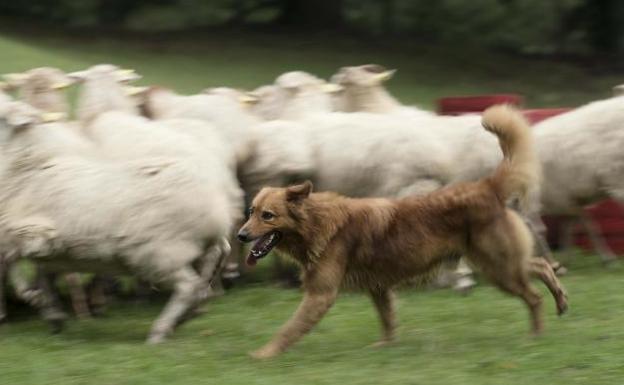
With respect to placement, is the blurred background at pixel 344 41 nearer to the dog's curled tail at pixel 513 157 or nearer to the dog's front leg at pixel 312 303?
the dog's curled tail at pixel 513 157

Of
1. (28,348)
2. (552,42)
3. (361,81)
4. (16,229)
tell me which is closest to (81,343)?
(28,348)

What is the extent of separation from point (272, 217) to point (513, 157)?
158 cm

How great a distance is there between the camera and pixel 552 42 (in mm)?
29500

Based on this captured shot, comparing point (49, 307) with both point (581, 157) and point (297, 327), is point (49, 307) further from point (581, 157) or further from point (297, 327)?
point (581, 157)

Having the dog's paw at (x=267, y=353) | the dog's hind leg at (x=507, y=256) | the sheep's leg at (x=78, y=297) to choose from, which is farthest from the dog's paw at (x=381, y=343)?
the sheep's leg at (x=78, y=297)

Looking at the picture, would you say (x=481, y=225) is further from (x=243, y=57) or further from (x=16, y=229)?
(x=243, y=57)

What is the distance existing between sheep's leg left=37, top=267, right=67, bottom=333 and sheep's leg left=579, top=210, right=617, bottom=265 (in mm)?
4869

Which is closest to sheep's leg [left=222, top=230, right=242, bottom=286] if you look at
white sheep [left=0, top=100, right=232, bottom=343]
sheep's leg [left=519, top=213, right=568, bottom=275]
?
white sheep [left=0, top=100, right=232, bottom=343]

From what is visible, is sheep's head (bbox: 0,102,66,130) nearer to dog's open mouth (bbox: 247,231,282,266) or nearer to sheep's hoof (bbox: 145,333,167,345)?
sheep's hoof (bbox: 145,333,167,345)

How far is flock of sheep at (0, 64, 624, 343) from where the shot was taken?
7.72 metres

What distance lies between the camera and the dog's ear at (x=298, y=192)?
7.20 metres

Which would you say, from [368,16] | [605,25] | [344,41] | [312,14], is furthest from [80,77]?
[368,16]

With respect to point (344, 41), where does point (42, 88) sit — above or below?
above

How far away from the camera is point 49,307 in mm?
8109
